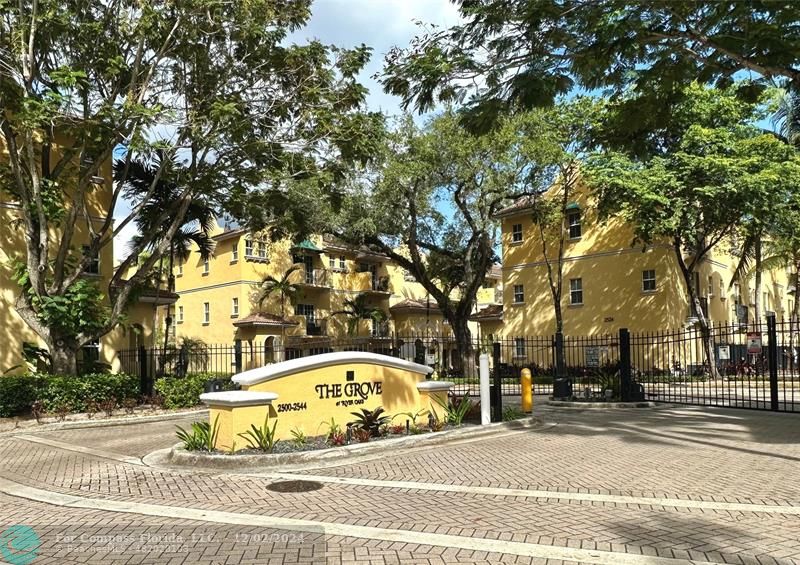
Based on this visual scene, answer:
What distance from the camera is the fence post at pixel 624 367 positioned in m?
16.3

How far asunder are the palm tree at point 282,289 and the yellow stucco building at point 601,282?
13076mm

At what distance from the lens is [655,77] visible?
33.7ft

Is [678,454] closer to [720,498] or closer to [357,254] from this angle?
[720,498]

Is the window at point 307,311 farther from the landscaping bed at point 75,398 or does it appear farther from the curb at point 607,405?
the curb at point 607,405

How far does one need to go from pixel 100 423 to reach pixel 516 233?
27.9 meters

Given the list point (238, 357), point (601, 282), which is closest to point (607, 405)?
point (238, 357)

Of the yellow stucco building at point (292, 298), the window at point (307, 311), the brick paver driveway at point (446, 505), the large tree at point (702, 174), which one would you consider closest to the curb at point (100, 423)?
the brick paver driveway at point (446, 505)

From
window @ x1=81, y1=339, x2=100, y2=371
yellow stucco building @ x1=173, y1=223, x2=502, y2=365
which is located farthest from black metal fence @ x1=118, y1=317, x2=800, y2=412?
yellow stucco building @ x1=173, y1=223, x2=502, y2=365

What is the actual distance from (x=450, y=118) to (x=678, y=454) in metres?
20.0

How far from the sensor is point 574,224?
3519cm

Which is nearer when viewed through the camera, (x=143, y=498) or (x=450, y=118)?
(x=143, y=498)

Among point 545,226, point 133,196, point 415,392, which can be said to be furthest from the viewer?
point 545,226

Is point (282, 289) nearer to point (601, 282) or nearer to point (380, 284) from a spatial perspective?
point (380, 284)

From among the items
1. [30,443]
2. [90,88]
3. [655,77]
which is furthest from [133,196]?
[655,77]
